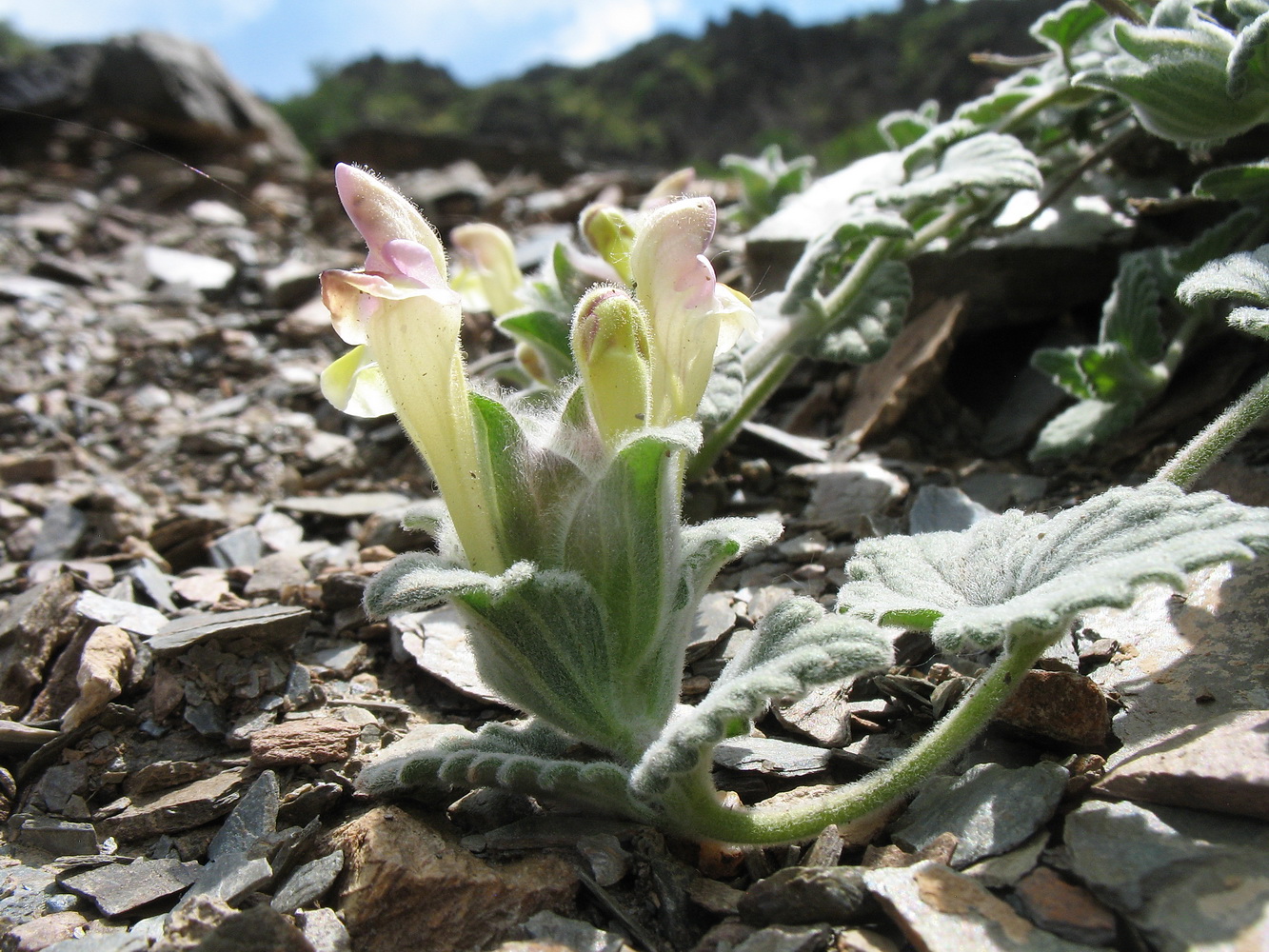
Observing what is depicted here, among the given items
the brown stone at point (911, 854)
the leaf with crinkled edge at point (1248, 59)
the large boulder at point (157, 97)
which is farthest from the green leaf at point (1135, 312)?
the large boulder at point (157, 97)

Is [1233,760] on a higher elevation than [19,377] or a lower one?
lower

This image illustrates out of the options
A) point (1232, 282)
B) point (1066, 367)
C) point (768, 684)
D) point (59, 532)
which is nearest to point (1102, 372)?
point (1066, 367)

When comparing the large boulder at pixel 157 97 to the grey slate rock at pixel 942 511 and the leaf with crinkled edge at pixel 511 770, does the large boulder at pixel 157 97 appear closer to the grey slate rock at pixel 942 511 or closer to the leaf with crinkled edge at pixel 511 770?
the grey slate rock at pixel 942 511

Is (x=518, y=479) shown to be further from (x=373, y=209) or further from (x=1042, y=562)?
(x=1042, y=562)

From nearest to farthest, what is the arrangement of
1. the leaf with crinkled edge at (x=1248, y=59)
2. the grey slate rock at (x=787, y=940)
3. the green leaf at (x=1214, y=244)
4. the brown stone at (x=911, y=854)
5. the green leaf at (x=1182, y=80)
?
1. the grey slate rock at (x=787, y=940)
2. the brown stone at (x=911, y=854)
3. the leaf with crinkled edge at (x=1248, y=59)
4. the green leaf at (x=1182, y=80)
5. the green leaf at (x=1214, y=244)

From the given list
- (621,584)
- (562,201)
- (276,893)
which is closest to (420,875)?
(276,893)

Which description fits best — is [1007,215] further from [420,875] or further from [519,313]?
[420,875]
